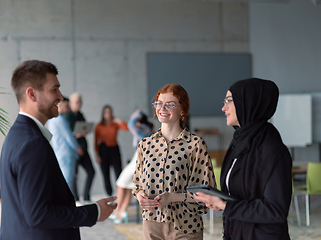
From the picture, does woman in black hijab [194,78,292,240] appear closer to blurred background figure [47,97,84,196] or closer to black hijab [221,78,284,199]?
black hijab [221,78,284,199]

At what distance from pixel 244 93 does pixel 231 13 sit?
8.69 meters

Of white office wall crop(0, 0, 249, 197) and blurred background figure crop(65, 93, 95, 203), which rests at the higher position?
white office wall crop(0, 0, 249, 197)

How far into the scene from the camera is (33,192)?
163cm

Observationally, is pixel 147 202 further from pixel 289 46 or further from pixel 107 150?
pixel 289 46

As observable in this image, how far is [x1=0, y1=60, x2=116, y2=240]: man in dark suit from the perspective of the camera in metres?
1.64

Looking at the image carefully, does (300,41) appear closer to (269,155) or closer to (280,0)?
(280,0)

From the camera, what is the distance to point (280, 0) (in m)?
7.41

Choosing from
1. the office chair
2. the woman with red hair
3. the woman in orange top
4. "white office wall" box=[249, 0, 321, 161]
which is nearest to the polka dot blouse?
the woman with red hair

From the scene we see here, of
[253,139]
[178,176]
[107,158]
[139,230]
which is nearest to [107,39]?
[107,158]

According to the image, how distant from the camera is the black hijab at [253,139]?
1965mm

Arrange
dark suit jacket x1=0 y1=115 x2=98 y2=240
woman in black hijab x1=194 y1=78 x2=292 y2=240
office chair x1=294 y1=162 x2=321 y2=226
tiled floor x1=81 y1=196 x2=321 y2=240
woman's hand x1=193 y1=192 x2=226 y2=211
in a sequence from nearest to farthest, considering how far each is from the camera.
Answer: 1. dark suit jacket x1=0 y1=115 x2=98 y2=240
2. woman in black hijab x1=194 y1=78 x2=292 y2=240
3. woman's hand x1=193 y1=192 x2=226 y2=211
4. tiled floor x1=81 y1=196 x2=321 y2=240
5. office chair x1=294 y1=162 x2=321 y2=226

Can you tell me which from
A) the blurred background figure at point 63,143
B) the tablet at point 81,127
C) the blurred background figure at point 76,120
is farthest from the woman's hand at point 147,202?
the tablet at point 81,127

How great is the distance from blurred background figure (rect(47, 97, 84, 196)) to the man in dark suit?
4.36m

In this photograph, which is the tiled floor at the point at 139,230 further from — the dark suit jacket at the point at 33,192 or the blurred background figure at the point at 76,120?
the dark suit jacket at the point at 33,192
